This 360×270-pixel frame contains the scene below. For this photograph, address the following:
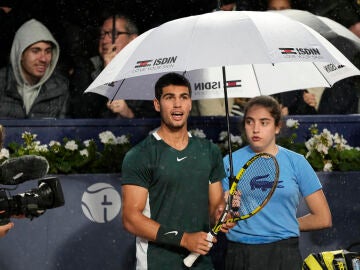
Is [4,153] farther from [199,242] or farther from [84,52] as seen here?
[199,242]

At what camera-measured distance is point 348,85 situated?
9.61 meters

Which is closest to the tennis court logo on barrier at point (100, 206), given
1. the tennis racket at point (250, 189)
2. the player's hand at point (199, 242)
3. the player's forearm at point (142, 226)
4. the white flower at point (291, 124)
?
the white flower at point (291, 124)

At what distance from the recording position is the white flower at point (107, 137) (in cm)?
798

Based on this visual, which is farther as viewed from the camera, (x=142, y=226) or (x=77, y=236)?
(x=77, y=236)

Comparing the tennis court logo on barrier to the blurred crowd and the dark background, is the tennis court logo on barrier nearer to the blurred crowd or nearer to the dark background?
the blurred crowd

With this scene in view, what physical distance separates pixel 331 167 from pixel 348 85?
79.1 inches

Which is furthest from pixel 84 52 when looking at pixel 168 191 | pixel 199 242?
pixel 199 242

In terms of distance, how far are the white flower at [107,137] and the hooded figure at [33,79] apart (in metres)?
1.29

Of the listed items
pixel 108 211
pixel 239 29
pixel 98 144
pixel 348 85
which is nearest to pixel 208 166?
pixel 239 29

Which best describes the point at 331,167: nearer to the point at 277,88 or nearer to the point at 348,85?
the point at 277,88

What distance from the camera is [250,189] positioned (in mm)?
5723

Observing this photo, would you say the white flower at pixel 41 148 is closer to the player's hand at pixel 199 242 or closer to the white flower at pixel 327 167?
the white flower at pixel 327 167

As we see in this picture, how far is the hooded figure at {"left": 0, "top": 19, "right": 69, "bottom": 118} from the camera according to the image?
362 inches

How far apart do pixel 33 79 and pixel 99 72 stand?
0.65 metres
